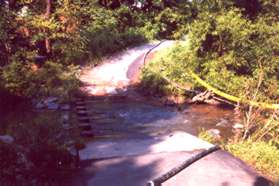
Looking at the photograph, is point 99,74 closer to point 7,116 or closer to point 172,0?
point 7,116

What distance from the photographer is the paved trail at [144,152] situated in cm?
755

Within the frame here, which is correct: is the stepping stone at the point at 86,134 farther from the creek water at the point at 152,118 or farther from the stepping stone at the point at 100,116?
the stepping stone at the point at 100,116

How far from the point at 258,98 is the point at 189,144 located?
171 inches

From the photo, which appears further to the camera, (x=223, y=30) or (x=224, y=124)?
(x=223, y=30)

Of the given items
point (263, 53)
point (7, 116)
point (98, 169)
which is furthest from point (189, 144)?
point (263, 53)

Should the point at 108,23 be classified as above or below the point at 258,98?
above

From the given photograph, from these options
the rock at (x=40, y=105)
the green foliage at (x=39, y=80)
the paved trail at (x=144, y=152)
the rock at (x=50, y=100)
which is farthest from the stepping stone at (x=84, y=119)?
the green foliage at (x=39, y=80)

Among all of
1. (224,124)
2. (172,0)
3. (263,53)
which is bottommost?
(224,124)

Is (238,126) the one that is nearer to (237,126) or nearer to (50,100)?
(237,126)

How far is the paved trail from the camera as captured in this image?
7.55 metres

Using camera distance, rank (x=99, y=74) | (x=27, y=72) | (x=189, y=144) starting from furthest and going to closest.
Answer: (x=99, y=74) → (x=27, y=72) → (x=189, y=144)

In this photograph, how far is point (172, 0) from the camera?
1051 inches

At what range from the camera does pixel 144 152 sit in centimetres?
891

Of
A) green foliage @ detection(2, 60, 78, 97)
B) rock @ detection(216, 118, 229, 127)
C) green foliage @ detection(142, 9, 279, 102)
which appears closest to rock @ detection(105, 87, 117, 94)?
green foliage @ detection(2, 60, 78, 97)
